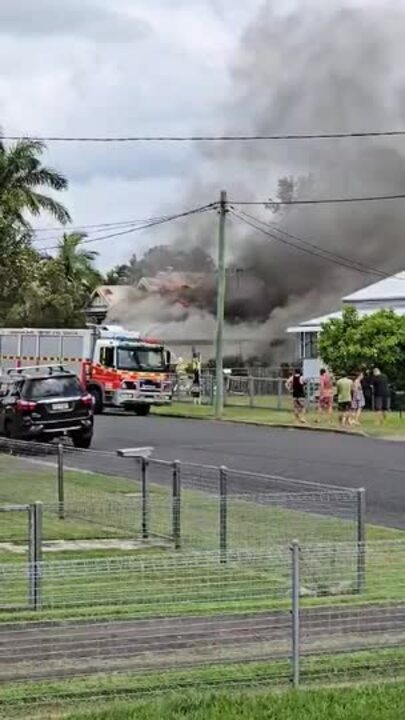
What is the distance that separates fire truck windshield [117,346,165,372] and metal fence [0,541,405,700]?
29.5 meters

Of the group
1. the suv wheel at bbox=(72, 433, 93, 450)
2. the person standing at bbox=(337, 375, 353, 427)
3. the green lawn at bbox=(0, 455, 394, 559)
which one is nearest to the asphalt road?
the suv wheel at bbox=(72, 433, 93, 450)

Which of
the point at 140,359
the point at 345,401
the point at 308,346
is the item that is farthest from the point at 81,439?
the point at 308,346

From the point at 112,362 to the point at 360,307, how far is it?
55.7 ft

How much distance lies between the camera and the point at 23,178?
99.3 ft

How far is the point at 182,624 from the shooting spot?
7102 millimetres

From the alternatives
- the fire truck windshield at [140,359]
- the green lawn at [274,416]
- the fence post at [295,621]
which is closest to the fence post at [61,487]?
the fence post at [295,621]

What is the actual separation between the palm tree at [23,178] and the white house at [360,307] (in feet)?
63.5

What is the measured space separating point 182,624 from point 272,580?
46.3 inches

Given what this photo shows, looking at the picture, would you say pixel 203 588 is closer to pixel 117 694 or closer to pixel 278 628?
pixel 278 628

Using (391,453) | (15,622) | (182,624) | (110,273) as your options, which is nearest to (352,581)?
(182,624)

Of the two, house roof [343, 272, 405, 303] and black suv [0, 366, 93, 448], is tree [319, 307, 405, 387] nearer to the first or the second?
house roof [343, 272, 405, 303]

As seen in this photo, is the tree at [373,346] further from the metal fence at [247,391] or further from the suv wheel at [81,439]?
the suv wheel at [81,439]

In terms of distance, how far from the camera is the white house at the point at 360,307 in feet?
165

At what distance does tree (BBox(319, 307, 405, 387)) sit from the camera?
41812mm
